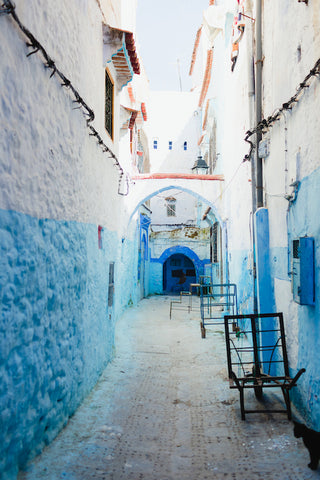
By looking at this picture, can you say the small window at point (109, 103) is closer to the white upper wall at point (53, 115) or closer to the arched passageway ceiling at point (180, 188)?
the white upper wall at point (53, 115)

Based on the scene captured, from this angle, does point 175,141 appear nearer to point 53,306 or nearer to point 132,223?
point 132,223

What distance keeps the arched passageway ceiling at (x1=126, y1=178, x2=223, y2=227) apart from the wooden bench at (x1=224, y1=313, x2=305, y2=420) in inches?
247

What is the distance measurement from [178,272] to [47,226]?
18546mm

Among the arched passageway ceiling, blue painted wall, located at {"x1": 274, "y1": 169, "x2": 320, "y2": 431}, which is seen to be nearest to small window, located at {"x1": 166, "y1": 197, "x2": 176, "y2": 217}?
the arched passageway ceiling

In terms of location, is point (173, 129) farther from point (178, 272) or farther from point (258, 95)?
point (258, 95)

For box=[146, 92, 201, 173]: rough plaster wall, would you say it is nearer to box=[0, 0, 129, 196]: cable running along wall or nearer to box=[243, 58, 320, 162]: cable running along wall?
box=[243, 58, 320, 162]: cable running along wall

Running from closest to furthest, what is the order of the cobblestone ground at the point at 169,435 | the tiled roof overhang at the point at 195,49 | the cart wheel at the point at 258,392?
the cobblestone ground at the point at 169,435
the cart wheel at the point at 258,392
the tiled roof overhang at the point at 195,49

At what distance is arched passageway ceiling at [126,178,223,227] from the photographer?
12.3m

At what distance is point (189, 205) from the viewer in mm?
26438

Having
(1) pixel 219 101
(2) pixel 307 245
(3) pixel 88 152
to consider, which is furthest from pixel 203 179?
(2) pixel 307 245

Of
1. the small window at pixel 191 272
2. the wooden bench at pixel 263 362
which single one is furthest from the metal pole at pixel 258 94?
the small window at pixel 191 272

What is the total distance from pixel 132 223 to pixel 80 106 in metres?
9.16

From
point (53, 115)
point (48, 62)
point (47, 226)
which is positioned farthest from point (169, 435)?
point (48, 62)

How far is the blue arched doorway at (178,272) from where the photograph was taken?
71.4ft
